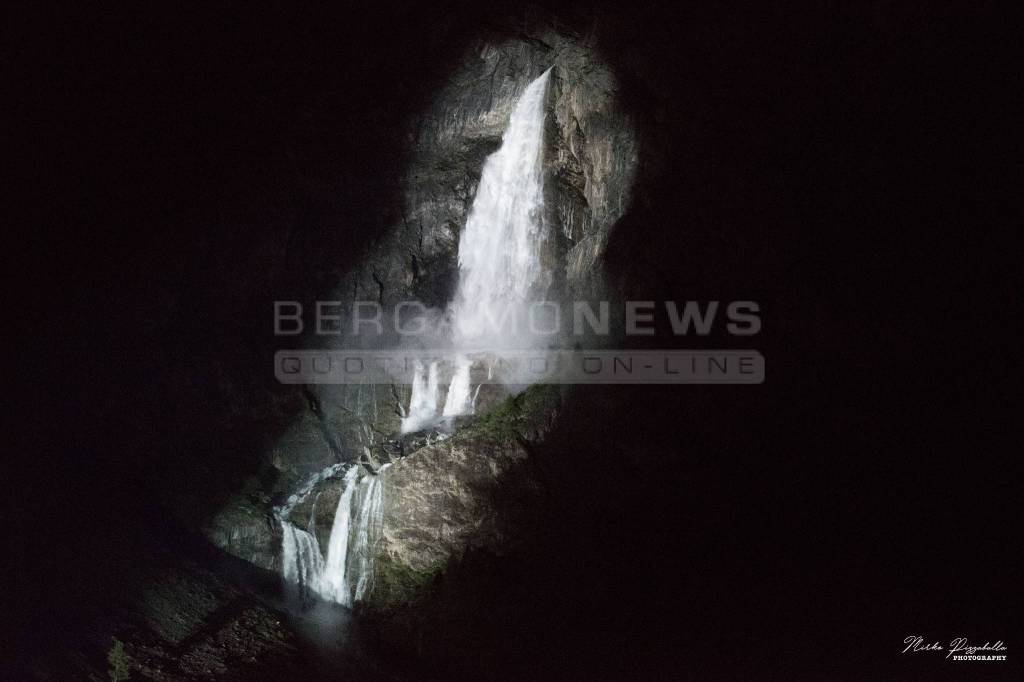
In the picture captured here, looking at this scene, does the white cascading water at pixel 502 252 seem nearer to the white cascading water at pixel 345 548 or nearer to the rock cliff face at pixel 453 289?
the rock cliff face at pixel 453 289

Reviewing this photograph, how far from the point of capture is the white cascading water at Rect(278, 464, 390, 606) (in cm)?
1003

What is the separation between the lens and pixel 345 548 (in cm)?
1037

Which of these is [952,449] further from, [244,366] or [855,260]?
[244,366]

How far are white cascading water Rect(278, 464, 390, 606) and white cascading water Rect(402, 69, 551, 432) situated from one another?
91.2 inches

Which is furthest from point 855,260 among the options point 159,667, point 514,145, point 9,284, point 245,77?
point 9,284

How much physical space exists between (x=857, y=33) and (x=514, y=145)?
6.60 metres

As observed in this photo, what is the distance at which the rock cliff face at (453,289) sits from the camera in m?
9.60
